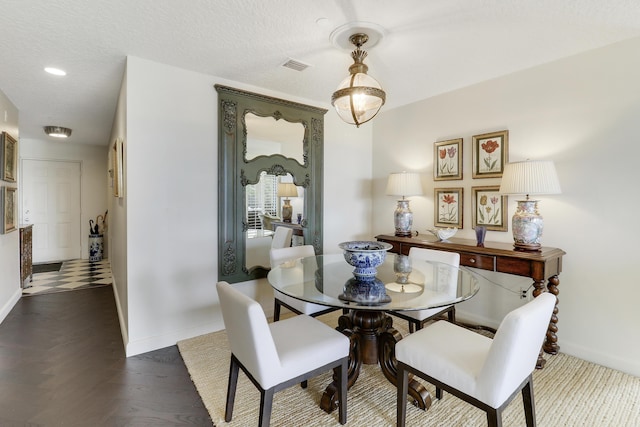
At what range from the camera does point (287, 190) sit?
3.45 metres

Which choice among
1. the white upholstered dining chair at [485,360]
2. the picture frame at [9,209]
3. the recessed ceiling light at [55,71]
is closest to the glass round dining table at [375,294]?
the white upholstered dining chair at [485,360]

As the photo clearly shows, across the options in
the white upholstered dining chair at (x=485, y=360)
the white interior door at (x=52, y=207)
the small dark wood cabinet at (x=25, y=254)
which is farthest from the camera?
the white interior door at (x=52, y=207)

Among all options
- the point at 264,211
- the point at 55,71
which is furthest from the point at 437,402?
the point at 55,71

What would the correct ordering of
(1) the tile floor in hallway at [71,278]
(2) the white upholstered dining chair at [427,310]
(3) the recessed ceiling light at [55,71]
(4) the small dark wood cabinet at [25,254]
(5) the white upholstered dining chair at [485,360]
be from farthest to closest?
(1) the tile floor in hallway at [71,278] < (4) the small dark wood cabinet at [25,254] < (3) the recessed ceiling light at [55,71] < (2) the white upholstered dining chair at [427,310] < (5) the white upholstered dining chair at [485,360]

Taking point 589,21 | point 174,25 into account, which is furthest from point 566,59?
point 174,25

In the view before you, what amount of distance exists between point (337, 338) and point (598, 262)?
2.16m

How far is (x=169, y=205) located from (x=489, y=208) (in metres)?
2.91

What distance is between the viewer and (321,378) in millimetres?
2195

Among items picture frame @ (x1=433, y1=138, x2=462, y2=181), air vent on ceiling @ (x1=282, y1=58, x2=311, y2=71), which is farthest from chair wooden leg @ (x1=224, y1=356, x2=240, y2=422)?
picture frame @ (x1=433, y1=138, x2=462, y2=181)

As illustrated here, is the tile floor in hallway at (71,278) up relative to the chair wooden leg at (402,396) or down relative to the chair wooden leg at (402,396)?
down

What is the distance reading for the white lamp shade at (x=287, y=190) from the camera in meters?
3.40

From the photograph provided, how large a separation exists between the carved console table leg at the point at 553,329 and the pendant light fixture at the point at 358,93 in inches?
75.1

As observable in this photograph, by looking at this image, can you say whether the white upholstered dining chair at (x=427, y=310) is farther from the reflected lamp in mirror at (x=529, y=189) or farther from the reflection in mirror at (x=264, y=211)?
the reflection in mirror at (x=264, y=211)

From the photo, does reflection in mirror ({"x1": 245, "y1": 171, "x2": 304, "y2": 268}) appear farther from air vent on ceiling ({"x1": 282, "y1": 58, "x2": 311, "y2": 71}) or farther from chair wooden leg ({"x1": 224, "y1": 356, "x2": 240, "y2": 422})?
chair wooden leg ({"x1": 224, "y1": 356, "x2": 240, "y2": 422})
